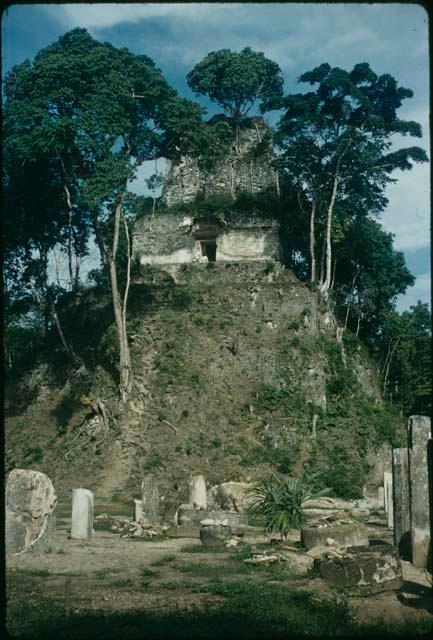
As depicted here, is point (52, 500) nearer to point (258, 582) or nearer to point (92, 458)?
point (258, 582)

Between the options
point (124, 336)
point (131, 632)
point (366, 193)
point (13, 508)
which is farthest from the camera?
point (366, 193)

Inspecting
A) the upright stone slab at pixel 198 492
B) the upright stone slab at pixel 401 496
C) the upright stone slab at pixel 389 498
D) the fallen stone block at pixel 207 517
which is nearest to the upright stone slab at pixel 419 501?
the upright stone slab at pixel 401 496

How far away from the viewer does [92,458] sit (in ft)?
78.5

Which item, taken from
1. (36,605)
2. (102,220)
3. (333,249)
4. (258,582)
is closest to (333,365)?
(333,249)

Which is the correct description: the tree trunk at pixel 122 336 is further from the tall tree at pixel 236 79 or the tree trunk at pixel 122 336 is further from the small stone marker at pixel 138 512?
the tall tree at pixel 236 79

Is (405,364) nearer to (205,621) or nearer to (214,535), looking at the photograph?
(214,535)

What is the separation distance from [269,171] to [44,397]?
52.8 feet

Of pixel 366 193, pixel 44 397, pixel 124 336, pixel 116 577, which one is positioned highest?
pixel 366 193

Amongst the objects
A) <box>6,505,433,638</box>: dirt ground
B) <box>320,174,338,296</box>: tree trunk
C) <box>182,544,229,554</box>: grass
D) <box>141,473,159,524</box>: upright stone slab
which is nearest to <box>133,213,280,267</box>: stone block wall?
<box>320,174,338,296</box>: tree trunk

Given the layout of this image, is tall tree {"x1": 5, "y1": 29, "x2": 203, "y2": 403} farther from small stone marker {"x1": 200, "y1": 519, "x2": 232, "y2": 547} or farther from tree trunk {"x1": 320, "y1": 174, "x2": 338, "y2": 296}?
small stone marker {"x1": 200, "y1": 519, "x2": 232, "y2": 547}

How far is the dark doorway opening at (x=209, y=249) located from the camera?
35.5 m

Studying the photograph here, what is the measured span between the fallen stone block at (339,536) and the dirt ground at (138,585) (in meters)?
1.20

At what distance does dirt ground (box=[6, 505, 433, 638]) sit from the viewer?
732 cm

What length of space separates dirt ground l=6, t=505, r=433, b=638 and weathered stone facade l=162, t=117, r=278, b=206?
26.1 metres
